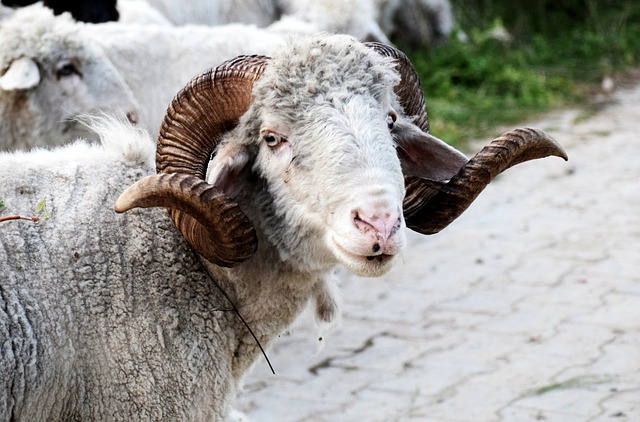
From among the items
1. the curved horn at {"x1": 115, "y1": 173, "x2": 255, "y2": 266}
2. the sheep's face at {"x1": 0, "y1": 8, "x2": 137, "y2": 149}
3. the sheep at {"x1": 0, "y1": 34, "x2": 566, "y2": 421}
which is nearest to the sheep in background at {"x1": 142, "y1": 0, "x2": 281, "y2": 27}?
the sheep's face at {"x1": 0, "y1": 8, "x2": 137, "y2": 149}

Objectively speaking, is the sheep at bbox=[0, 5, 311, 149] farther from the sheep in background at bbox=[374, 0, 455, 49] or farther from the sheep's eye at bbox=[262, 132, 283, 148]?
the sheep in background at bbox=[374, 0, 455, 49]

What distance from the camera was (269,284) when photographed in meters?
3.89

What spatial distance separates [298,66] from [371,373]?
2.58 m

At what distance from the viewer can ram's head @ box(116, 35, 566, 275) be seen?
11.2ft

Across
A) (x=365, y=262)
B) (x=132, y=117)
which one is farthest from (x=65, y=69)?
(x=365, y=262)

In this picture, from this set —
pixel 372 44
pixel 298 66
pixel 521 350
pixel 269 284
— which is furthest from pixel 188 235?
pixel 521 350

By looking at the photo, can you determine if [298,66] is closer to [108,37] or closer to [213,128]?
[213,128]

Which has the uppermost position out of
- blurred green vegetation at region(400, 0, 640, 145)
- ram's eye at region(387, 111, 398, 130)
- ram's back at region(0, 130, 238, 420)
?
ram's eye at region(387, 111, 398, 130)

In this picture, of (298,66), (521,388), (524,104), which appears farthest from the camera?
(524,104)

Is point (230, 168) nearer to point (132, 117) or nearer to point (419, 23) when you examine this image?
point (132, 117)

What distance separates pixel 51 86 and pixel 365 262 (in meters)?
3.68

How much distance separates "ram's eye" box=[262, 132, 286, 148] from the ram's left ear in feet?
1.72

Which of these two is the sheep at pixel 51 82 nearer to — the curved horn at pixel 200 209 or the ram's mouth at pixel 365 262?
the curved horn at pixel 200 209

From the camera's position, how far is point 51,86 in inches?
257
